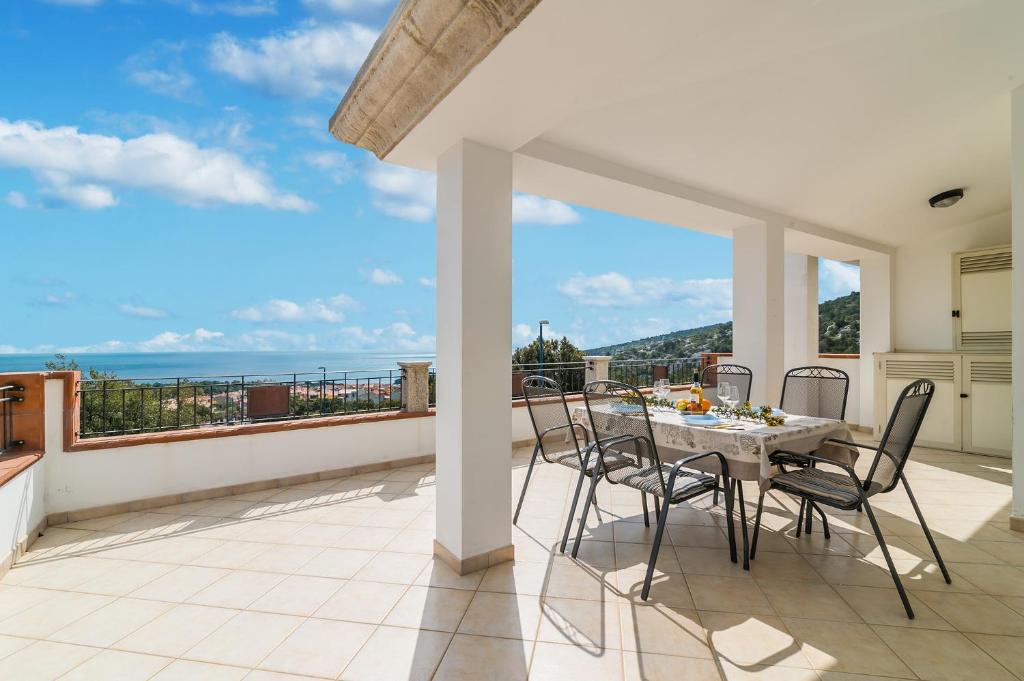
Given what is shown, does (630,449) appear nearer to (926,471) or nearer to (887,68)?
(887,68)

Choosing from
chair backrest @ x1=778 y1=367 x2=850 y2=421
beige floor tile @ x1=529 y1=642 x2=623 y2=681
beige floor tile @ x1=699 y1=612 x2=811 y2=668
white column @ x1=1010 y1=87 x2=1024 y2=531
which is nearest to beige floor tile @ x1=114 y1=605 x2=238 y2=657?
beige floor tile @ x1=529 y1=642 x2=623 y2=681

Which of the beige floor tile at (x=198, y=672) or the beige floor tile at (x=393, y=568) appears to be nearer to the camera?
the beige floor tile at (x=198, y=672)

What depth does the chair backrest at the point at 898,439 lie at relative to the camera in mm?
2023

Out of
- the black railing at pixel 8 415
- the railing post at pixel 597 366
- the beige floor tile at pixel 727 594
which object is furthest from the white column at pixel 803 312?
the black railing at pixel 8 415

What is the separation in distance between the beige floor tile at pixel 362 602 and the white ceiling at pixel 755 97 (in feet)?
7.10

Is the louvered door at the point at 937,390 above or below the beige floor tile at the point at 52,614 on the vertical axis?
above

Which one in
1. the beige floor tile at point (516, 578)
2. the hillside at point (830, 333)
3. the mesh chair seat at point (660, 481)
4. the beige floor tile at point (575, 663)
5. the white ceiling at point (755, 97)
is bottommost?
the beige floor tile at point (516, 578)

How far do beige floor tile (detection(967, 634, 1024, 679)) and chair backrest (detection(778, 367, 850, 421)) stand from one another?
159 centimetres

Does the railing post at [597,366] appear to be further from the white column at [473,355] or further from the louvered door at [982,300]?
the louvered door at [982,300]

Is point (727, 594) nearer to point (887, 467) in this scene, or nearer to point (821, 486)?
point (821, 486)

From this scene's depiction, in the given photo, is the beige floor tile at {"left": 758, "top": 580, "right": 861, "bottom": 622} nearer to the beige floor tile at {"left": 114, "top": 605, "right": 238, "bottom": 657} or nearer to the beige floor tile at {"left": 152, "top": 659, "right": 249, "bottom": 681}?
the beige floor tile at {"left": 152, "top": 659, "right": 249, "bottom": 681}

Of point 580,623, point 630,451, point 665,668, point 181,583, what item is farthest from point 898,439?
point 181,583

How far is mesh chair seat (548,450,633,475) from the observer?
2506mm

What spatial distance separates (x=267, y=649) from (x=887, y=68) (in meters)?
4.07
